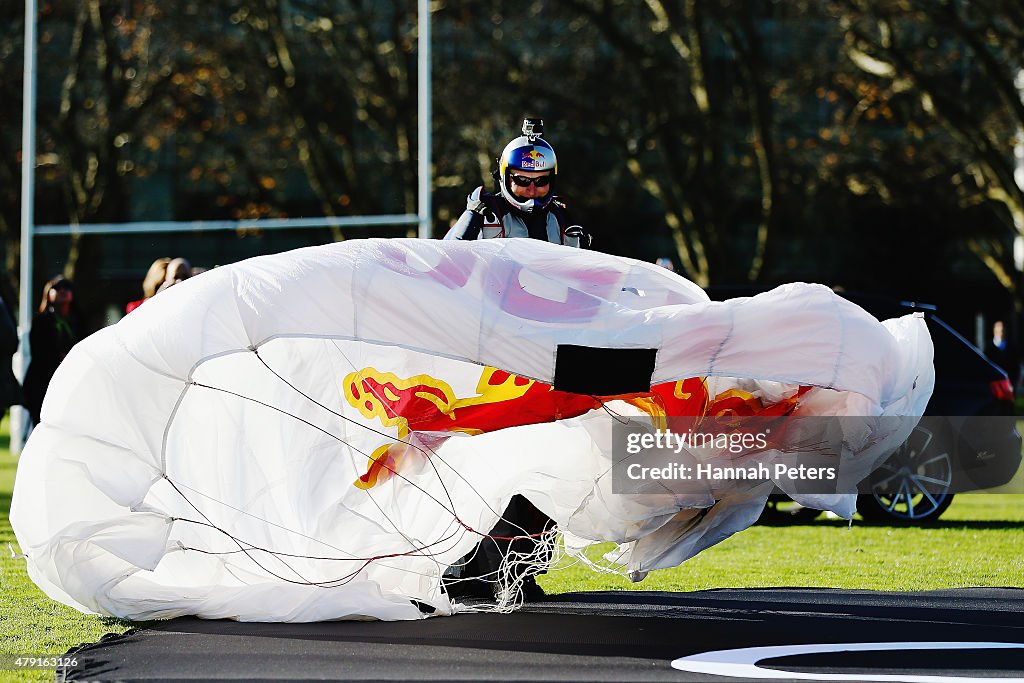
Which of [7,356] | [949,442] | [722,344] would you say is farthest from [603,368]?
[949,442]

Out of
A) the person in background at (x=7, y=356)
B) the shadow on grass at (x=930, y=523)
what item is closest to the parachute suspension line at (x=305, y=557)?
the person in background at (x=7, y=356)

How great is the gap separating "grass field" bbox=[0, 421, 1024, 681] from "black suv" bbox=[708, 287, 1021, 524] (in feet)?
0.92

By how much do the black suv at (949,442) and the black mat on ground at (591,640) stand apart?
3.91m

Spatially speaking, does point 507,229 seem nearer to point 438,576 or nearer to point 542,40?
point 438,576

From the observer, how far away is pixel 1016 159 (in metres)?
32.5

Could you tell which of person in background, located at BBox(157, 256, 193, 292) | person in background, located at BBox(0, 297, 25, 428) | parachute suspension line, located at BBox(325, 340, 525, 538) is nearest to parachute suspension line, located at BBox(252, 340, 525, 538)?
parachute suspension line, located at BBox(325, 340, 525, 538)

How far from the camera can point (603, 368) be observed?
6.55m

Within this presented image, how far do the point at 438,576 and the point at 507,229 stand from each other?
193 centimetres

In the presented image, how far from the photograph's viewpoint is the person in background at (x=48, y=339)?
46.2ft

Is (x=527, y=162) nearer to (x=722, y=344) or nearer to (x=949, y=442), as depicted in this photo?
(x=722, y=344)

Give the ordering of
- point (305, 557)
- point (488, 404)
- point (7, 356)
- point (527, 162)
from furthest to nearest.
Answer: point (7, 356)
point (527, 162)
point (488, 404)
point (305, 557)

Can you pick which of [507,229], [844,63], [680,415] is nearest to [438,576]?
[680,415]

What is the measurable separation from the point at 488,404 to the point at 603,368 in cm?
120

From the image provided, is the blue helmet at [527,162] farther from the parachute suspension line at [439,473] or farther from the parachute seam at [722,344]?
the parachute seam at [722,344]
